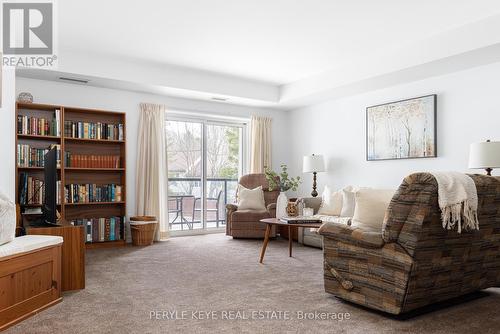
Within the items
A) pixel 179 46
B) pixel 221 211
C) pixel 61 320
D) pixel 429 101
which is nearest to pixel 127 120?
pixel 179 46

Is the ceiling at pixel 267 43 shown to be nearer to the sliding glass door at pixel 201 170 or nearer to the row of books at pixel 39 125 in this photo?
the row of books at pixel 39 125

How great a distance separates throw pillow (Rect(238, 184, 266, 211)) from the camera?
6.25 meters

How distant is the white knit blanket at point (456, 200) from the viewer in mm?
2355

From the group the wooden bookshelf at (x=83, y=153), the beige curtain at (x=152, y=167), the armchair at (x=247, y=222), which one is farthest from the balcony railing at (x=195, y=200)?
the wooden bookshelf at (x=83, y=153)

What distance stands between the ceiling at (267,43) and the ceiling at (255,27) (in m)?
0.01

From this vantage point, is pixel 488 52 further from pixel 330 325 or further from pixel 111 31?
pixel 111 31

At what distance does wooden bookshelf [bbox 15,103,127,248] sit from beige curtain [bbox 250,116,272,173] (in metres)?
2.39

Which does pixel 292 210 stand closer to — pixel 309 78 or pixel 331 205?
pixel 331 205

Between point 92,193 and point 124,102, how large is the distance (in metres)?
1.48

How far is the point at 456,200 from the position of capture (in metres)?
2.36

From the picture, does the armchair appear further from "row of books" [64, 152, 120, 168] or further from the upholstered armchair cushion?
"row of books" [64, 152, 120, 168]

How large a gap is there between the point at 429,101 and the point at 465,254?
9.27 feet

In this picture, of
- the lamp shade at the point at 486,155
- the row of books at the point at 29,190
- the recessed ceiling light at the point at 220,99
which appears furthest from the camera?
the recessed ceiling light at the point at 220,99

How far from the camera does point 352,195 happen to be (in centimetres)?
529
